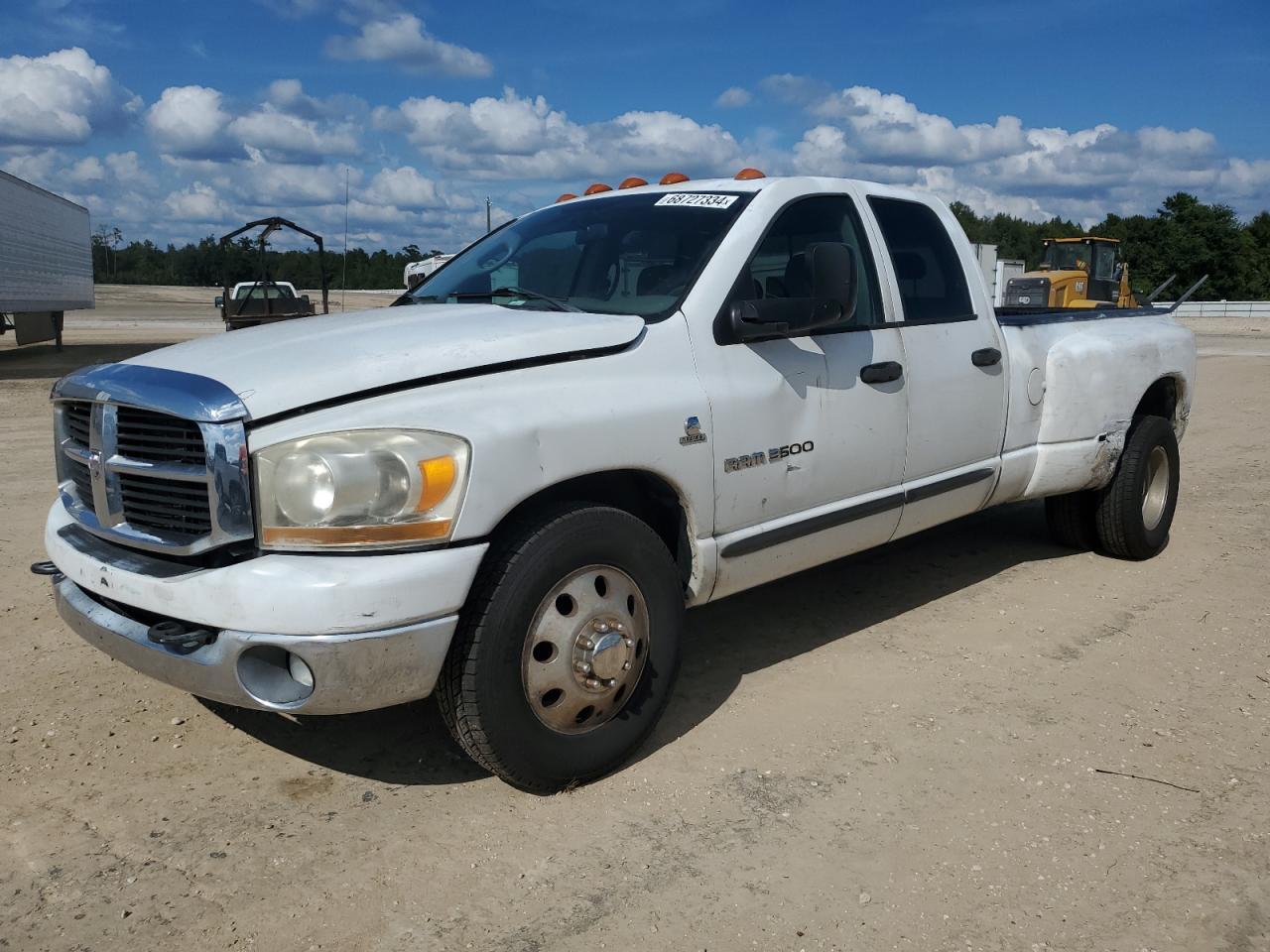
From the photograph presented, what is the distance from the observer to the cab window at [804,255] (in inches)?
155

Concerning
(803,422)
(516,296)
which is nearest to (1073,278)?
(803,422)

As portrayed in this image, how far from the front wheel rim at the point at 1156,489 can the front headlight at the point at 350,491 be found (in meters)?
4.47

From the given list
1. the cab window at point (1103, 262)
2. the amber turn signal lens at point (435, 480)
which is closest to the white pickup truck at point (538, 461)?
the amber turn signal lens at point (435, 480)

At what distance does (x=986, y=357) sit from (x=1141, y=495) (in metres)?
1.62

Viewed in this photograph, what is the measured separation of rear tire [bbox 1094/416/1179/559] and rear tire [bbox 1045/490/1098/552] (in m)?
0.07

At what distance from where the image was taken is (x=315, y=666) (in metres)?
2.80

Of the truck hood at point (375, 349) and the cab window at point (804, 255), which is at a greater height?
the cab window at point (804, 255)

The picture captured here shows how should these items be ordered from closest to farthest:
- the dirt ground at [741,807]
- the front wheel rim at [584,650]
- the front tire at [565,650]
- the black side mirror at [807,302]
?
the dirt ground at [741,807], the front tire at [565,650], the front wheel rim at [584,650], the black side mirror at [807,302]

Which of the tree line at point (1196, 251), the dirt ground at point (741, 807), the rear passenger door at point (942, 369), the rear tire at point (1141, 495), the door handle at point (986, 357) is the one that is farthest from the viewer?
the tree line at point (1196, 251)

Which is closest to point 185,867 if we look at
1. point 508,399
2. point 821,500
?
point 508,399

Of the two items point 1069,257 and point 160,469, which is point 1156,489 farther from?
point 1069,257

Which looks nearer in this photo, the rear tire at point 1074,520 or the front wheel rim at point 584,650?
the front wheel rim at point 584,650

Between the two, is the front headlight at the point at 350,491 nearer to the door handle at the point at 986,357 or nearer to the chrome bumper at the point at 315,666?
the chrome bumper at the point at 315,666

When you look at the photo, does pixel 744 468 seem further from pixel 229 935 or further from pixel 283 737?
pixel 229 935
